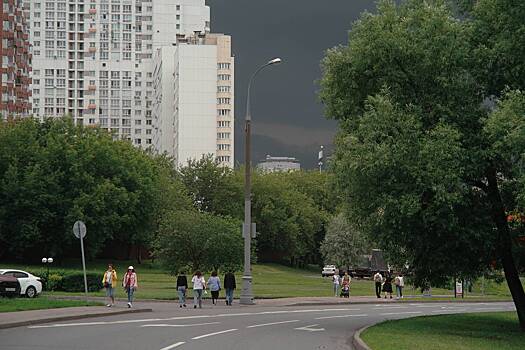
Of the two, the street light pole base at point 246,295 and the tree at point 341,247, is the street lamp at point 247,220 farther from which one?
the tree at point 341,247

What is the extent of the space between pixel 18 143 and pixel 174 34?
4801 inches

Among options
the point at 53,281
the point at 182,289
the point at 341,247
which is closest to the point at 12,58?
the point at 341,247

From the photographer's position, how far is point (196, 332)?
76.4 ft

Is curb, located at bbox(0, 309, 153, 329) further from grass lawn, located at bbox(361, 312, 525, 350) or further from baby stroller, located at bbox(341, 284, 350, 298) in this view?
baby stroller, located at bbox(341, 284, 350, 298)

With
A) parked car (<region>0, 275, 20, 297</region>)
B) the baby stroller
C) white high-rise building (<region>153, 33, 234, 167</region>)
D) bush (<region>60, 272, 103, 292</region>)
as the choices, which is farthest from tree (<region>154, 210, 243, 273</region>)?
white high-rise building (<region>153, 33, 234, 167</region>)

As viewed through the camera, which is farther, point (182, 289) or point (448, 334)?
point (182, 289)

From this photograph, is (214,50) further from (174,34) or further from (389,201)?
(389,201)

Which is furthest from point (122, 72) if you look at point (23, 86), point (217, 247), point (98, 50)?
point (217, 247)

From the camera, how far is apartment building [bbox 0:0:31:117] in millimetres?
111625

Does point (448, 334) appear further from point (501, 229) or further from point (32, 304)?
point (32, 304)

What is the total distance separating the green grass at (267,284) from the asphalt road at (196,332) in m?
12.4

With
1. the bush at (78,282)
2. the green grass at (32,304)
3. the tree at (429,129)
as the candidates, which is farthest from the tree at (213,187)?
the tree at (429,129)

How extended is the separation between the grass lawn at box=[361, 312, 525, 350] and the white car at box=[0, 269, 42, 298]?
61.4 ft

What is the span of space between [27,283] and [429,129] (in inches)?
910
